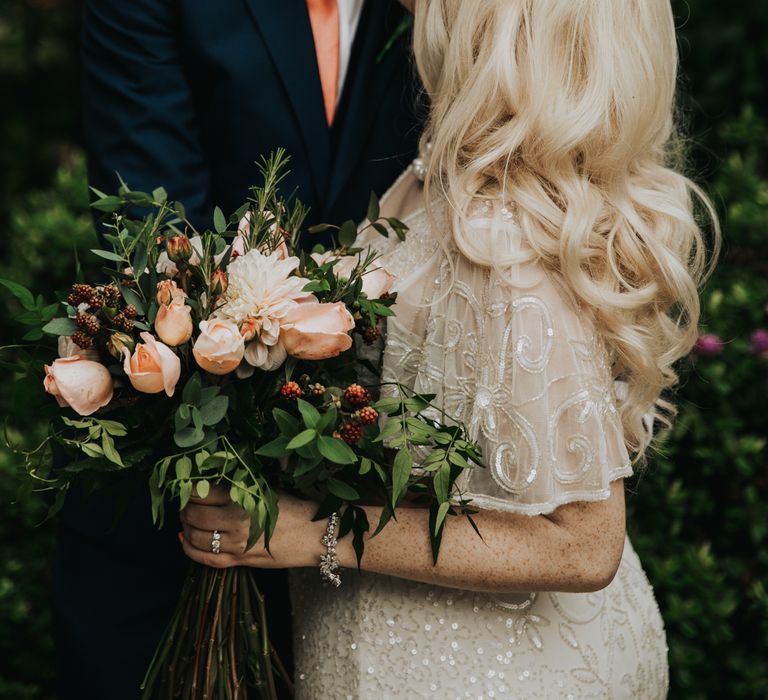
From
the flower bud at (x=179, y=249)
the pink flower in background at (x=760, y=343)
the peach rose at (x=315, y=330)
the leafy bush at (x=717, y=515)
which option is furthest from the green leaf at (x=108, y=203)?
the pink flower in background at (x=760, y=343)

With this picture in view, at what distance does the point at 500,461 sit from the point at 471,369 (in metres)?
0.18

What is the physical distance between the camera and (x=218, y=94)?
1957mm

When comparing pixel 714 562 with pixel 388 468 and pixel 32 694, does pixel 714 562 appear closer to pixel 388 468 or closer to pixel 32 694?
pixel 388 468

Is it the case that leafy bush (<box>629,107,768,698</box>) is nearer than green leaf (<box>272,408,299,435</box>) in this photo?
No

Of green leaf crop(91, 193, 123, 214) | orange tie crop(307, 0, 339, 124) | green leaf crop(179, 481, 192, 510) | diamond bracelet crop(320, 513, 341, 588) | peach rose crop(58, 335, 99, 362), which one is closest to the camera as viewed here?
green leaf crop(179, 481, 192, 510)

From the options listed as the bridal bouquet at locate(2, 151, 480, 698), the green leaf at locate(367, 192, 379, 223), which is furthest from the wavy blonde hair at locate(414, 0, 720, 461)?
the bridal bouquet at locate(2, 151, 480, 698)

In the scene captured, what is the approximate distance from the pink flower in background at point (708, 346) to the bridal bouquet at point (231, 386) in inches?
61.2

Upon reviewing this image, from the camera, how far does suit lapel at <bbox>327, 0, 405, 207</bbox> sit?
206 cm

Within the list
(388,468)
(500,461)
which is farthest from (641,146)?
(388,468)

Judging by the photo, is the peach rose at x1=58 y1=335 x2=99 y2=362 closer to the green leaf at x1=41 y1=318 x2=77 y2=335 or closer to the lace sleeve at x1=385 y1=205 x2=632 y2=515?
the green leaf at x1=41 y1=318 x2=77 y2=335

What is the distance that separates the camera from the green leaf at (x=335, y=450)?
53.4 inches

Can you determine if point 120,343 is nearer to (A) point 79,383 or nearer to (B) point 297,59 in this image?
(A) point 79,383

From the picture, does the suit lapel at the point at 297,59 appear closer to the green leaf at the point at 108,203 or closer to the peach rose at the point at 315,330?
the green leaf at the point at 108,203

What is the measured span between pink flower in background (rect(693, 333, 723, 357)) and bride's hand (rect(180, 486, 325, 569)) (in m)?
1.64
